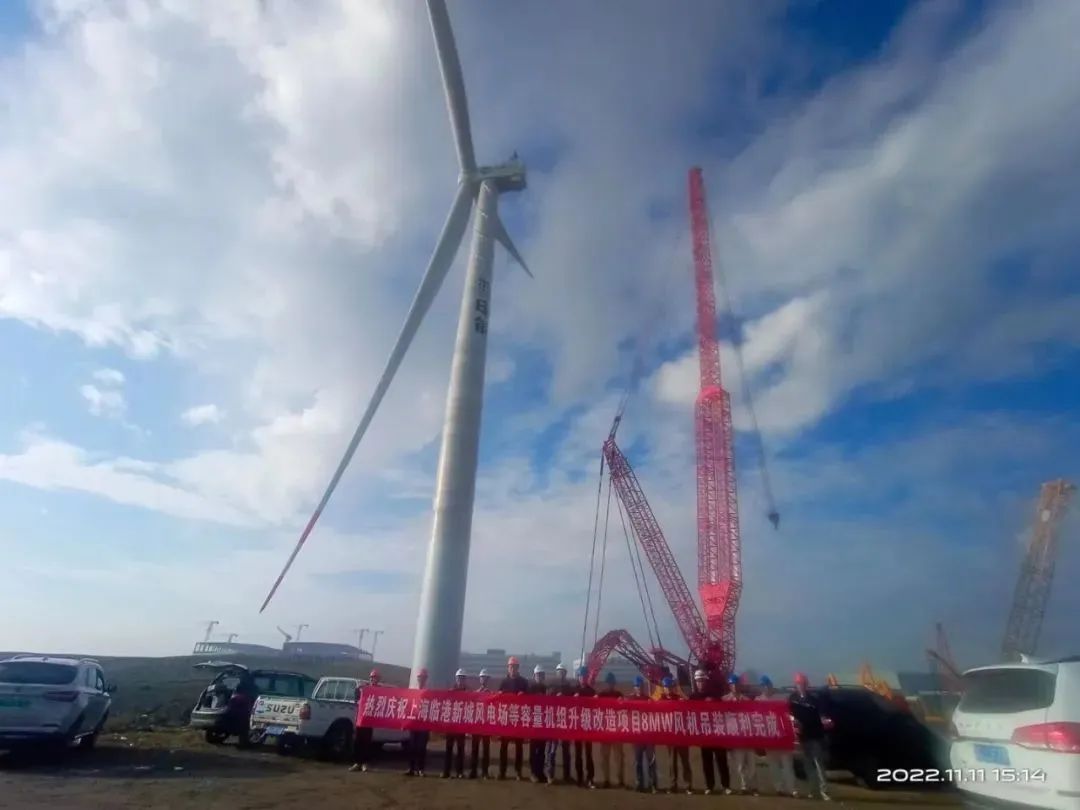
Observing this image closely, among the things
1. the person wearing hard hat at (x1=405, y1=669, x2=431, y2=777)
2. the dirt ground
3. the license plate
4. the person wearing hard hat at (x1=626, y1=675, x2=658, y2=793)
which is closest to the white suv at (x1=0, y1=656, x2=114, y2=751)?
the dirt ground

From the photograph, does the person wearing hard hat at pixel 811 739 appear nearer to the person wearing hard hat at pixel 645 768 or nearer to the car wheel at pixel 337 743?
the person wearing hard hat at pixel 645 768

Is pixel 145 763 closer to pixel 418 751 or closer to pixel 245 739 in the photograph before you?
pixel 245 739

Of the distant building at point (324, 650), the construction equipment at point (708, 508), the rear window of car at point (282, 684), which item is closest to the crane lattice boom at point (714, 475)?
the construction equipment at point (708, 508)

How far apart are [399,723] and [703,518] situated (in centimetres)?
4699

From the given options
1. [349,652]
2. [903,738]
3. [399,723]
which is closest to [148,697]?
[399,723]

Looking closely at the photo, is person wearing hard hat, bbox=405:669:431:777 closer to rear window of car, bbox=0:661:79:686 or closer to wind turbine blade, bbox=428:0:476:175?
rear window of car, bbox=0:661:79:686

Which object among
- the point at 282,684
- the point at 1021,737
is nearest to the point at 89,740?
the point at 282,684

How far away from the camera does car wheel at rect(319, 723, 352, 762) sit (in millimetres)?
15734

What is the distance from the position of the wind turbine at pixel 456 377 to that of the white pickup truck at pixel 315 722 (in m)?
8.33

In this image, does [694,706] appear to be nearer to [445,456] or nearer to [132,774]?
[132,774]

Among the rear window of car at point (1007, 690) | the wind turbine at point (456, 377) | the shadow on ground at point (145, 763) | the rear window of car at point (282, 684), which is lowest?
the shadow on ground at point (145, 763)

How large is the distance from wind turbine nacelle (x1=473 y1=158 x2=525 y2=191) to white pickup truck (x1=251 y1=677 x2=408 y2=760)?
25.4m

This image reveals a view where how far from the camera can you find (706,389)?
5753cm

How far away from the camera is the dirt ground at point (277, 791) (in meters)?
10.1
